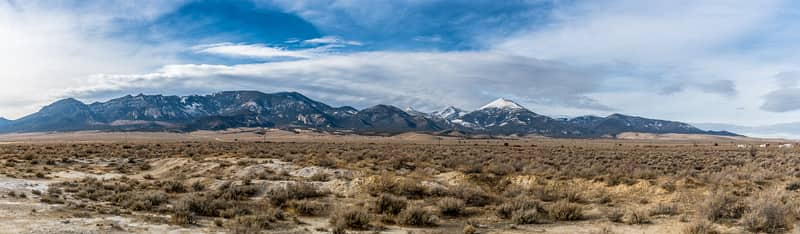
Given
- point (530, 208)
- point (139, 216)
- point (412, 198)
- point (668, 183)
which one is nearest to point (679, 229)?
point (530, 208)

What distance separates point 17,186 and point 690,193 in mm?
26008

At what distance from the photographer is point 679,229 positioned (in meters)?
12.2

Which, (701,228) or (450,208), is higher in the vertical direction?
(701,228)

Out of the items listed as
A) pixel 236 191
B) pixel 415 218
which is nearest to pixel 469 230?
pixel 415 218

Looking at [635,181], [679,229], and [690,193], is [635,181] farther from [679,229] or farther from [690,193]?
[679,229]

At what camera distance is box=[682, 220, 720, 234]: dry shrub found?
11169 millimetres

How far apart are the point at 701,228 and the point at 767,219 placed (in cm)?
197

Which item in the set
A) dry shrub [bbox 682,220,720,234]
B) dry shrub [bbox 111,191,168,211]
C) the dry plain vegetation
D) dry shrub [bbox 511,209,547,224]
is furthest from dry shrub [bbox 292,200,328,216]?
dry shrub [bbox 682,220,720,234]

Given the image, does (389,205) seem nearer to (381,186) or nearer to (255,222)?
(381,186)

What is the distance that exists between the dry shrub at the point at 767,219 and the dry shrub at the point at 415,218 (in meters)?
7.96

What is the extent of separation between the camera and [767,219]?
11.7 metres

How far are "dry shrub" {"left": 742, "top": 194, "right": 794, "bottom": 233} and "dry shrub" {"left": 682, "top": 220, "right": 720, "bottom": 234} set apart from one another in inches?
43.3

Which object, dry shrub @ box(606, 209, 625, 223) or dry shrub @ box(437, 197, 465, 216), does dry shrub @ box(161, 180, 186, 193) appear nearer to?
dry shrub @ box(437, 197, 465, 216)

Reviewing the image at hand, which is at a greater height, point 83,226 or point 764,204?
point 764,204
